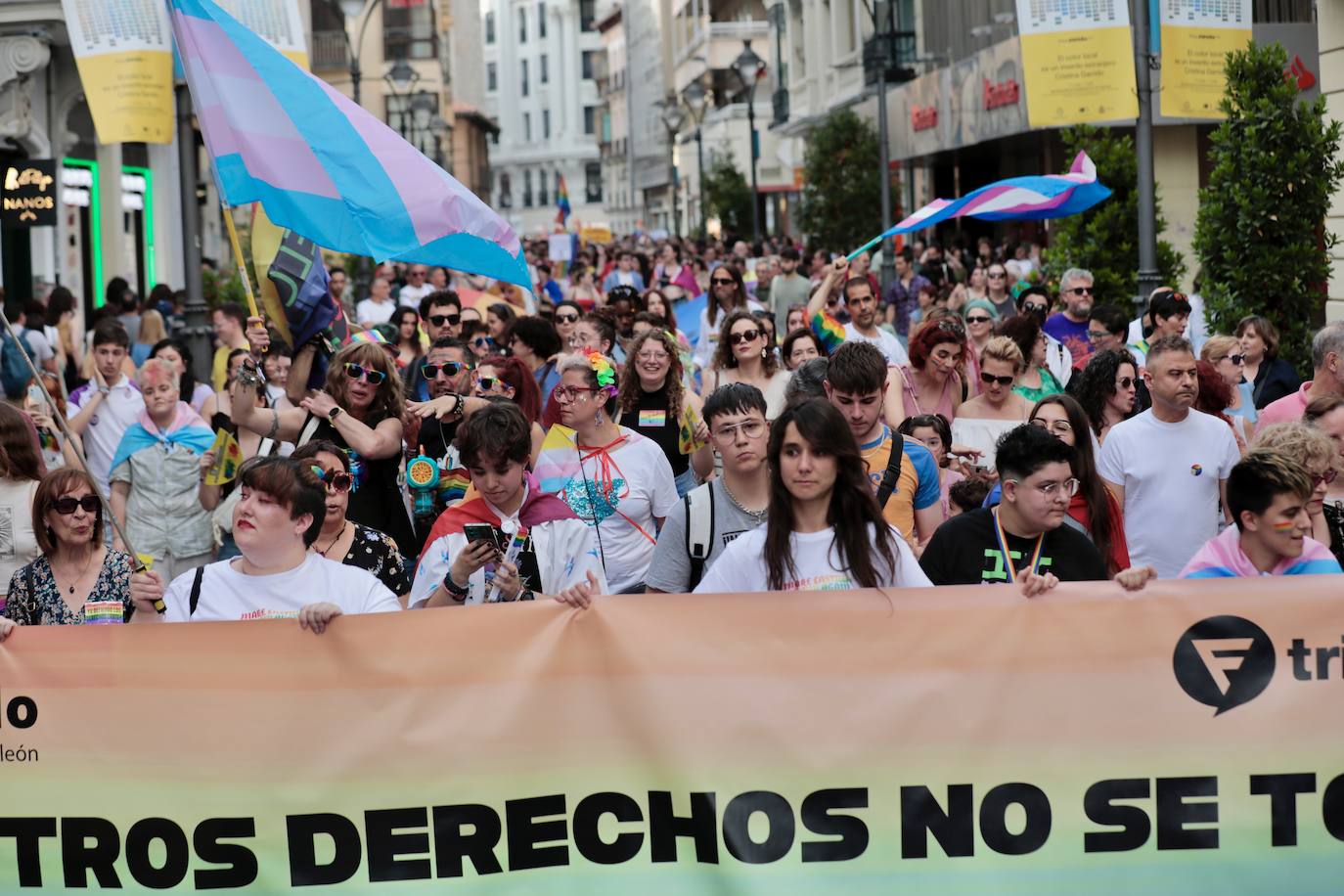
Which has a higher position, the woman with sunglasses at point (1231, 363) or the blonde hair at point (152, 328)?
the blonde hair at point (152, 328)

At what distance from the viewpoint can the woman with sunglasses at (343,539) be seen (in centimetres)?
675

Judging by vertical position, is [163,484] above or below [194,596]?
above

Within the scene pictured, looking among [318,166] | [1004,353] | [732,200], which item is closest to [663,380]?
[1004,353]

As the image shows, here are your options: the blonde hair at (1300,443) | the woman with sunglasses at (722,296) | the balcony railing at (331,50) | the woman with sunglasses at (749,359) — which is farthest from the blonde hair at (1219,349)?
the balcony railing at (331,50)

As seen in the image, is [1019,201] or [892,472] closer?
[892,472]

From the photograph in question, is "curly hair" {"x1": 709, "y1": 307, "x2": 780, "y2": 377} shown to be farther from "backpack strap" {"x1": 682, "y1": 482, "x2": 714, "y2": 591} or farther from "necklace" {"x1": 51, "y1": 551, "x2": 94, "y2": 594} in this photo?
"necklace" {"x1": 51, "y1": 551, "x2": 94, "y2": 594}

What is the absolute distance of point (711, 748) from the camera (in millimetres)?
5258

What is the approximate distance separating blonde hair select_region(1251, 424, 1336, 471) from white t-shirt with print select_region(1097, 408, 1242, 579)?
1.32m

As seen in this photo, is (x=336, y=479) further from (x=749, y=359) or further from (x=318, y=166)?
(x=749, y=359)

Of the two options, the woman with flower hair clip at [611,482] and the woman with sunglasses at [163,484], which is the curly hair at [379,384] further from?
the woman with sunglasses at [163,484]

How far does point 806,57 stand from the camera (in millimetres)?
51688

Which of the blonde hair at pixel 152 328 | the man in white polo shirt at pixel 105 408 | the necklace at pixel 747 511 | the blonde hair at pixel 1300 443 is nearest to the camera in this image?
the blonde hair at pixel 1300 443

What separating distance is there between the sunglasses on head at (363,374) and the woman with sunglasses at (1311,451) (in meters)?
3.80

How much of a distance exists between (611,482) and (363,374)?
140cm
